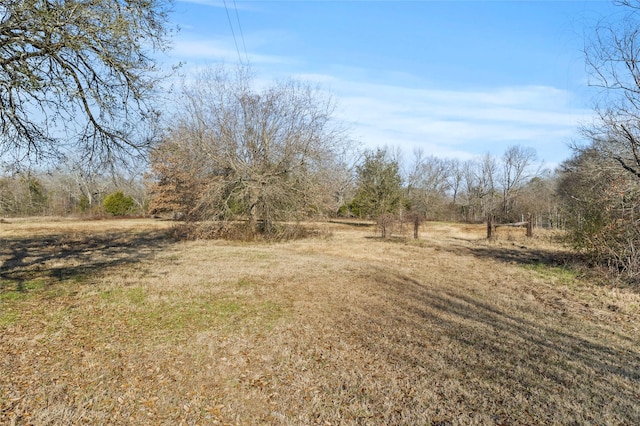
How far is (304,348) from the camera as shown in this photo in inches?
198

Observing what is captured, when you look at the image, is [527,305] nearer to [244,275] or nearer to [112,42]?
[244,275]

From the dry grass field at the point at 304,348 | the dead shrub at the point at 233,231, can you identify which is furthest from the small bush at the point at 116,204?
the dry grass field at the point at 304,348

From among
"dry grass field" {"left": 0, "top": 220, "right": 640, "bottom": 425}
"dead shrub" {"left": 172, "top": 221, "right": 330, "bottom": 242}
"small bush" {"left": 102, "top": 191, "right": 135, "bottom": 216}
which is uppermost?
"small bush" {"left": 102, "top": 191, "right": 135, "bottom": 216}

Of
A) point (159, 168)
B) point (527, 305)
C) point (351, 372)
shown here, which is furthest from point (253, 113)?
point (351, 372)

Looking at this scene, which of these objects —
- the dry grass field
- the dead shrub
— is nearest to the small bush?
the dead shrub

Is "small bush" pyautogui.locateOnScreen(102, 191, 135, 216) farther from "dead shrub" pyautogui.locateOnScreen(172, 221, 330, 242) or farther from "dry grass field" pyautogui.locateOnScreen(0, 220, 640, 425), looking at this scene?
"dry grass field" pyautogui.locateOnScreen(0, 220, 640, 425)

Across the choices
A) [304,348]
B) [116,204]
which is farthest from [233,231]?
[116,204]

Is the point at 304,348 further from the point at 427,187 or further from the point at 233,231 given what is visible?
the point at 427,187

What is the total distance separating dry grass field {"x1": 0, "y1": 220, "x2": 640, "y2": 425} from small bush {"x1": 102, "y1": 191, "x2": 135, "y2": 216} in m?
32.3

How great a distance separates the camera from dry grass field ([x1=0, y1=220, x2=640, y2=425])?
3.50 meters

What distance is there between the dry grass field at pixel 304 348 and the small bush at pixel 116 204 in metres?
32.3

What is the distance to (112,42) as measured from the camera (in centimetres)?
631

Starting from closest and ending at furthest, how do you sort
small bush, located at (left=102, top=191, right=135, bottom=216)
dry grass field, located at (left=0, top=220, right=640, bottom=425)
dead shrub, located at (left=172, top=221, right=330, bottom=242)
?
dry grass field, located at (left=0, top=220, right=640, bottom=425)
dead shrub, located at (left=172, top=221, right=330, bottom=242)
small bush, located at (left=102, top=191, right=135, bottom=216)

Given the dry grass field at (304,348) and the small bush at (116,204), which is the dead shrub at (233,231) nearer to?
the dry grass field at (304,348)
